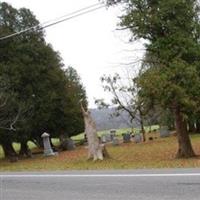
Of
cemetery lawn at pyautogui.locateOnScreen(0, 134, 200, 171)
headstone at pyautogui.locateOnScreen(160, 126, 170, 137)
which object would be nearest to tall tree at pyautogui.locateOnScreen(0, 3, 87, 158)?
cemetery lawn at pyautogui.locateOnScreen(0, 134, 200, 171)

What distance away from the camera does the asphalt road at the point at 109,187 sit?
10.2 metres

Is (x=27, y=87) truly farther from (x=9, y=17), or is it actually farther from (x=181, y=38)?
(x=181, y=38)

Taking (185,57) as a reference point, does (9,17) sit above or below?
above

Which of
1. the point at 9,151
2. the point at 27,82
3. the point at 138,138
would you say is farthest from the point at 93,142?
the point at 138,138

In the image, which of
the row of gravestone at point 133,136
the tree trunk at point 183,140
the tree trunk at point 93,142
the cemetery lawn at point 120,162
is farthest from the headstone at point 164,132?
the tree trunk at point 93,142

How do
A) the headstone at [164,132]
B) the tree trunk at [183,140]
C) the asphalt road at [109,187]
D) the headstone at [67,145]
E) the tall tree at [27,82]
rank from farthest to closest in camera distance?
the headstone at [164,132] → the headstone at [67,145] → the tall tree at [27,82] → the tree trunk at [183,140] → the asphalt road at [109,187]

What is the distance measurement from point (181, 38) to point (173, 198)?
1650cm

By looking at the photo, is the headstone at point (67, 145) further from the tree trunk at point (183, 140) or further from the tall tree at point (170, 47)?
the tall tree at point (170, 47)

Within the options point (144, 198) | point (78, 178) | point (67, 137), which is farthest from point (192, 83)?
point (67, 137)

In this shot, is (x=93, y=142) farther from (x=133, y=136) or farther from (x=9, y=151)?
(x=133, y=136)

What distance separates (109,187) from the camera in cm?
1162

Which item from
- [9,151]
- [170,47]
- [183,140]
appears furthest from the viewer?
[9,151]

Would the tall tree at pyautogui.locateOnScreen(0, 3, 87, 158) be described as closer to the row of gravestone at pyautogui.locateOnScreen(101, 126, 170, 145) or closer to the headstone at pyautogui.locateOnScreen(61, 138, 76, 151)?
the headstone at pyautogui.locateOnScreen(61, 138, 76, 151)

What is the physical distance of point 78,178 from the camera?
13961 mm
